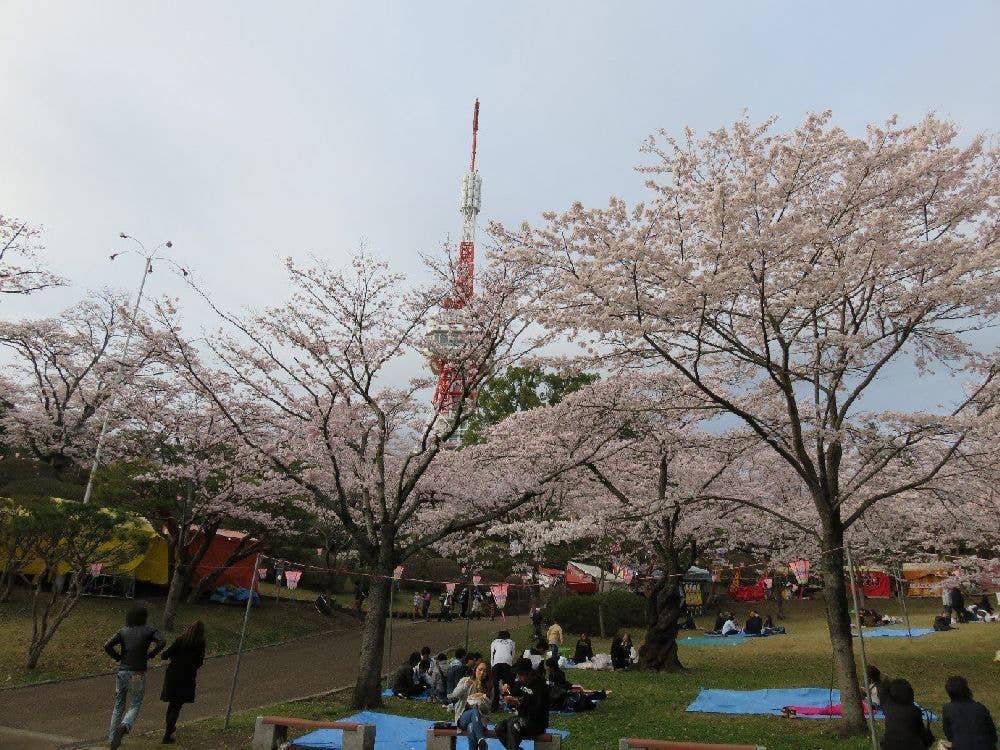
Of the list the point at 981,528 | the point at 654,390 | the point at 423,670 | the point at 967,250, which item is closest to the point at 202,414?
the point at 423,670

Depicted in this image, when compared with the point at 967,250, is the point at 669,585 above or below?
below

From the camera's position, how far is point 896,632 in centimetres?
2066

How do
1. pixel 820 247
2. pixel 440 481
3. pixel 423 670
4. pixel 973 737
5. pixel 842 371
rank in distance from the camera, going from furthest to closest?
pixel 440 481 < pixel 423 670 < pixel 842 371 < pixel 820 247 < pixel 973 737

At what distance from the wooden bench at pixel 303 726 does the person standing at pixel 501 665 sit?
3191 millimetres

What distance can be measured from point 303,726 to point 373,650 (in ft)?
8.92

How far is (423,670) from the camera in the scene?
12.0 m

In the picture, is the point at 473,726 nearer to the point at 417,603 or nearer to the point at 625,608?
the point at 625,608

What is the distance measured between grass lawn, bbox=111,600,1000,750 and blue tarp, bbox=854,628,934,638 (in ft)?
3.01

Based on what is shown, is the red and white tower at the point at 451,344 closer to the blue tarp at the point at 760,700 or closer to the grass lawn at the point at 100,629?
the blue tarp at the point at 760,700

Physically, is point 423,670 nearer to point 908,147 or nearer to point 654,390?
point 654,390

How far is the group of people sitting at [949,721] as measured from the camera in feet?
18.0

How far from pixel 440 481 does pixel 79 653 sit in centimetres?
809

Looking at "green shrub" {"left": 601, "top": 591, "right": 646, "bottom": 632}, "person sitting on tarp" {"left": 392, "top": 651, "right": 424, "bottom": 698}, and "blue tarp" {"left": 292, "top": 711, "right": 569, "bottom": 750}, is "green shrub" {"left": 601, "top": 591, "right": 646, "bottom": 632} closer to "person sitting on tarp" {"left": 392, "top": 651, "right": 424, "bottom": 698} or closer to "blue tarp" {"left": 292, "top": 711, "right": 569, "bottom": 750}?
"person sitting on tarp" {"left": 392, "top": 651, "right": 424, "bottom": 698}

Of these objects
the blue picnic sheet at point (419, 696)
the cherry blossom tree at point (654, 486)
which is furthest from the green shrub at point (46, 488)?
the cherry blossom tree at point (654, 486)
